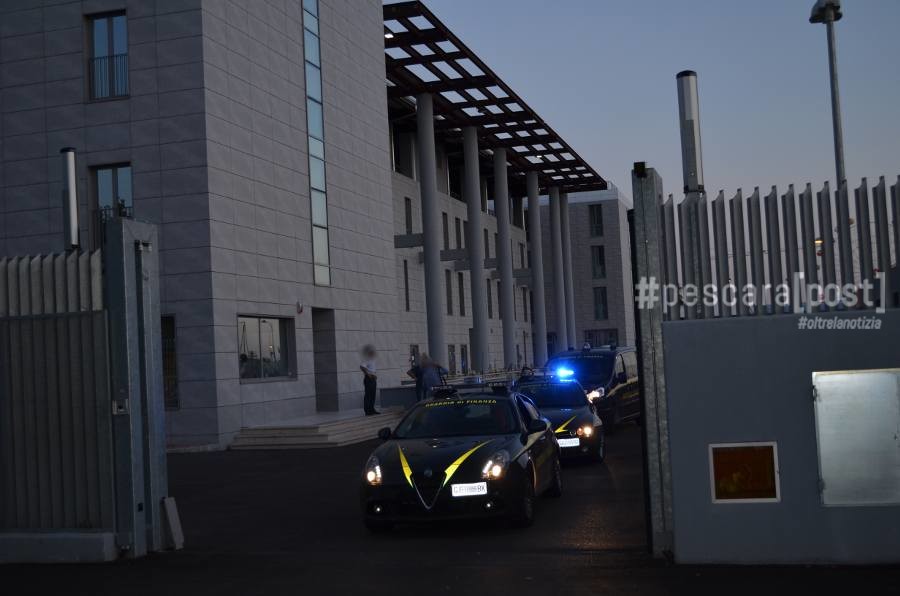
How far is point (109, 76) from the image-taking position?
26.5 metres

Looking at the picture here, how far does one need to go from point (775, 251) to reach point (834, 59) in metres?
11.5

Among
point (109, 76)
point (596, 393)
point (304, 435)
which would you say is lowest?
point (304, 435)

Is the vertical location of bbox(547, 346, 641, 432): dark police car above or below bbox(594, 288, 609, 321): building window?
below

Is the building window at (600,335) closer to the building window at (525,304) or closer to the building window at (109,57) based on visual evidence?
the building window at (525,304)

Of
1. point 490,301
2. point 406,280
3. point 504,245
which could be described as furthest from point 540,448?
point 490,301

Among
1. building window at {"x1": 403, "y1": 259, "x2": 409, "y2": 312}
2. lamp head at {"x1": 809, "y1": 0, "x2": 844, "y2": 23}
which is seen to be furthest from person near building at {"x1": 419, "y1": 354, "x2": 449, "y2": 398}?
building window at {"x1": 403, "y1": 259, "x2": 409, "y2": 312}

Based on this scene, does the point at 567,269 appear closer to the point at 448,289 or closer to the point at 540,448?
the point at 448,289

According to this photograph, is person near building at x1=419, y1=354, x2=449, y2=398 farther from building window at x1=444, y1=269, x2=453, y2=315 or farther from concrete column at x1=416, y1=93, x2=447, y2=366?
building window at x1=444, y1=269, x2=453, y2=315

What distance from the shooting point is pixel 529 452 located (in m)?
11.8

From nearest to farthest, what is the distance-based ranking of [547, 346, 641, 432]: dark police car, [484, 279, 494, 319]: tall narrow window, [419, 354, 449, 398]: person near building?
[547, 346, 641, 432]: dark police car < [419, 354, 449, 398]: person near building < [484, 279, 494, 319]: tall narrow window

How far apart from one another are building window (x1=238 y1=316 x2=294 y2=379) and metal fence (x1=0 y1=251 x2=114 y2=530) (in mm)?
15975

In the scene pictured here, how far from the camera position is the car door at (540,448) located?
39.6 feet

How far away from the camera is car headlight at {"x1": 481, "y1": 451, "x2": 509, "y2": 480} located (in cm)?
1091

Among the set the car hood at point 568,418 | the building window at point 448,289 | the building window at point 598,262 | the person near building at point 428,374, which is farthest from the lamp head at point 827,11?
the building window at point 598,262
